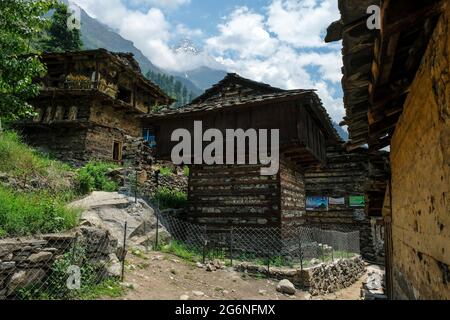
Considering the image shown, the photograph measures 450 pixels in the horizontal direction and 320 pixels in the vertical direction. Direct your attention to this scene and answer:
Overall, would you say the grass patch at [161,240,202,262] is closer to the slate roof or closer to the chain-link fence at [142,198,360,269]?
the chain-link fence at [142,198,360,269]

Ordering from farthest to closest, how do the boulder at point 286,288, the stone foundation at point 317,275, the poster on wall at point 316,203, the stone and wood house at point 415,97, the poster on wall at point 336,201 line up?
the poster on wall at point 316,203
the poster on wall at point 336,201
the stone foundation at point 317,275
the boulder at point 286,288
the stone and wood house at point 415,97

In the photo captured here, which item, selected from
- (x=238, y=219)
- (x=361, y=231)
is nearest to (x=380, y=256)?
(x=361, y=231)

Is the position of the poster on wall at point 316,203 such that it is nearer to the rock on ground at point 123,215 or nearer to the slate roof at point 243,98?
the slate roof at point 243,98

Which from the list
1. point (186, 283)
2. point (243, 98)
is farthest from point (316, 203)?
point (186, 283)

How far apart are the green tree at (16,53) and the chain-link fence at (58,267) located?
15.2ft

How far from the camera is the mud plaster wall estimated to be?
2.71 m

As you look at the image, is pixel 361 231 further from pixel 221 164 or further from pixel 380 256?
pixel 221 164

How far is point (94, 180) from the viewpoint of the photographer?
16.7 meters

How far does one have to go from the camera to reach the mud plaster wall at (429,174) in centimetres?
271

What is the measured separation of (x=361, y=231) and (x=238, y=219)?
9412mm

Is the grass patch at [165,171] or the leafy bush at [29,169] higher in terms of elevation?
the grass patch at [165,171]

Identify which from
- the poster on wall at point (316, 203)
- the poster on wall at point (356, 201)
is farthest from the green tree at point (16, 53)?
the poster on wall at point (356, 201)

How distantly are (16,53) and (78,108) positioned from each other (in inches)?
498

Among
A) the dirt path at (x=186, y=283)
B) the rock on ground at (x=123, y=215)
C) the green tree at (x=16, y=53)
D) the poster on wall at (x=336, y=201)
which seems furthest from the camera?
the poster on wall at (x=336, y=201)
